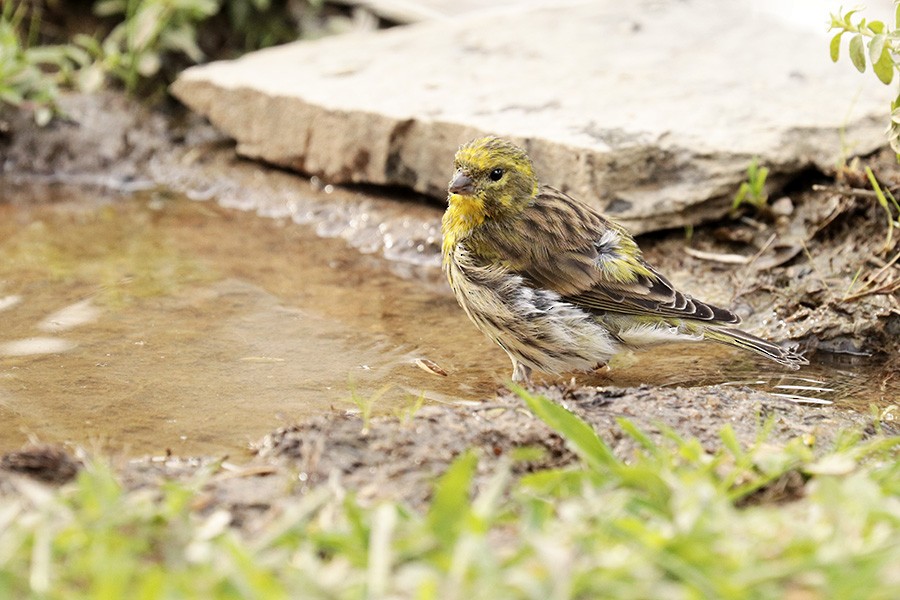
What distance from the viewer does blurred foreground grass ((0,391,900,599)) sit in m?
2.47

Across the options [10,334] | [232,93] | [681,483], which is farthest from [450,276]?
[232,93]

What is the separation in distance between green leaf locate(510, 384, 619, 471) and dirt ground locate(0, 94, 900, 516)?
0.21 metres

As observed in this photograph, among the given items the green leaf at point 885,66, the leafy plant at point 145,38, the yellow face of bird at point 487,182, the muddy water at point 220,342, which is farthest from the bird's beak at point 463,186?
the leafy plant at point 145,38

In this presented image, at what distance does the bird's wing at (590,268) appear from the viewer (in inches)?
196

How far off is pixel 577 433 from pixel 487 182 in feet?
6.65

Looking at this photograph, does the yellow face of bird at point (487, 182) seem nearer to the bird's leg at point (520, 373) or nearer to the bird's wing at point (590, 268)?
the bird's wing at point (590, 268)

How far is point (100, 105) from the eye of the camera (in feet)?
27.7

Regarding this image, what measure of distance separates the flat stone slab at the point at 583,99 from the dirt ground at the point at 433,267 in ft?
0.73

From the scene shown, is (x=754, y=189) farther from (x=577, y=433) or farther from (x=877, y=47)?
(x=577, y=433)

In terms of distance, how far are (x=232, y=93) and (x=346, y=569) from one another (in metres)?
5.74

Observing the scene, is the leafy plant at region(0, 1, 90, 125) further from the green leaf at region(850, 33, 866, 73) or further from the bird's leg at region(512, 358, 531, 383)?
the green leaf at region(850, 33, 866, 73)

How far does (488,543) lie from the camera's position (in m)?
2.83

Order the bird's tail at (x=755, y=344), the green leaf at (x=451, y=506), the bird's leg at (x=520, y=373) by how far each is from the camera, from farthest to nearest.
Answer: the bird's leg at (x=520, y=373) → the bird's tail at (x=755, y=344) → the green leaf at (x=451, y=506)

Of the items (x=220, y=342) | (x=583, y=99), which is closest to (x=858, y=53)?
(x=583, y=99)
